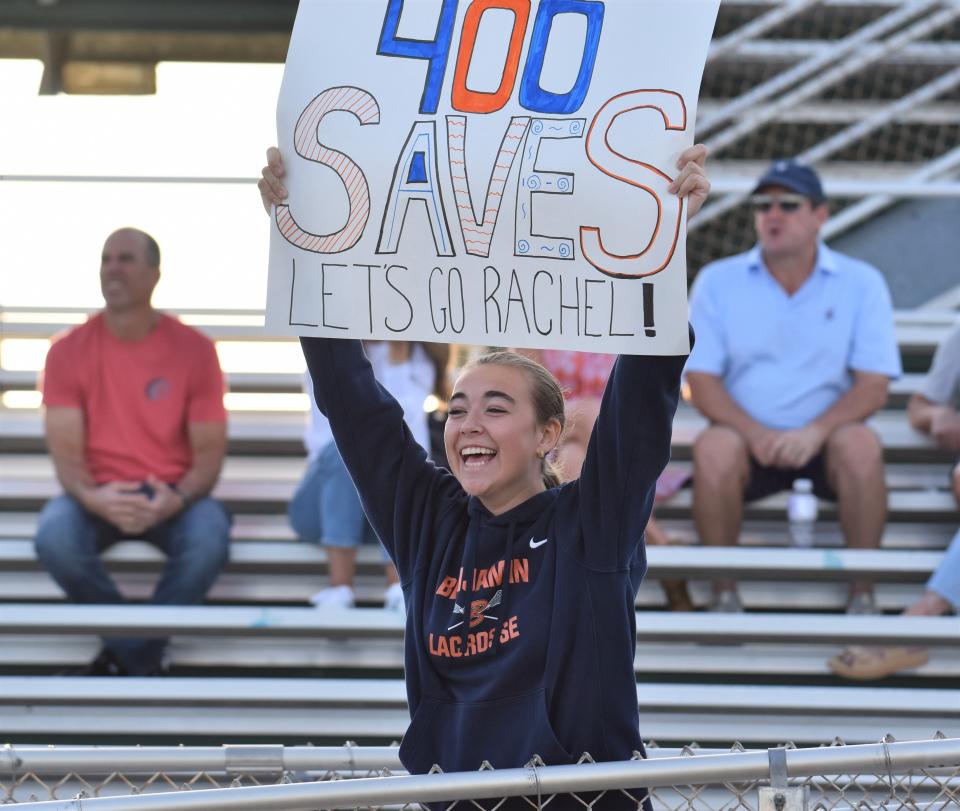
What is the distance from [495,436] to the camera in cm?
204

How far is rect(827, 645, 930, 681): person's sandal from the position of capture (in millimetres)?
3896

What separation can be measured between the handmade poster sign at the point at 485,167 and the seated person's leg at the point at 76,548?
2.07 m

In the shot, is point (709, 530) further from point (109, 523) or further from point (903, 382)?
point (109, 523)

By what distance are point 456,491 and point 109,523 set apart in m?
2.13

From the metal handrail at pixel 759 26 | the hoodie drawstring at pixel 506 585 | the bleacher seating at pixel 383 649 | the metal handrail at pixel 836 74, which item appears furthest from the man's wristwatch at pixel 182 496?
the metal handrail at pixel 759 26

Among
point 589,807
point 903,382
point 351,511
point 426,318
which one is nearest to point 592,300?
point 426,318

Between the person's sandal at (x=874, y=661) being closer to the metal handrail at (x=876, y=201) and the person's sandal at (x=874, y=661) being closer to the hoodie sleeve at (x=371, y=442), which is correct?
the hoodie sleeve at (x=371, y=442)

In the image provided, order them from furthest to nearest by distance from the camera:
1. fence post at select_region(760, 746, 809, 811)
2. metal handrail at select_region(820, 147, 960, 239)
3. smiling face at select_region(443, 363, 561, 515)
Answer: metal handrail at select_region(820, 147, 960, 239) → smiling face at select_region(443, 363, 561, 515) → fence post at select_region(760, 746, 809, 811)

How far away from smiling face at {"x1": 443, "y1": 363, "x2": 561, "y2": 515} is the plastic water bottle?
207 cm

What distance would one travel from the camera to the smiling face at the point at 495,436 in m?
2.04

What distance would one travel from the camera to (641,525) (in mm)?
1919

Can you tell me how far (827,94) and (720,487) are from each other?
13.4 ft

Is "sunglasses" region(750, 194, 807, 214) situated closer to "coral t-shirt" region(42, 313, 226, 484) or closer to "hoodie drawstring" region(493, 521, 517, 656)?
"coral t-shirt" region(42, 313, 226, 484)

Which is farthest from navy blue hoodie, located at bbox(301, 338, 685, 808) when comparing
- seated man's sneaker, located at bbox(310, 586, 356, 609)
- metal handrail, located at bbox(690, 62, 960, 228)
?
metal handrail, located at bbox(690, 62, 960, 228)
